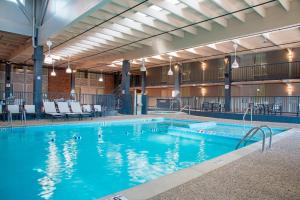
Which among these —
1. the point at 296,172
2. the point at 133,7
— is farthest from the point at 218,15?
the point at 296,172

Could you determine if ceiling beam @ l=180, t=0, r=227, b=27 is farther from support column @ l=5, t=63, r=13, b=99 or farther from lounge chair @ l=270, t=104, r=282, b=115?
support column @ l=5, t=63, r=13, b=99

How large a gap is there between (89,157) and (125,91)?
8382 mm

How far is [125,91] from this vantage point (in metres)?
12.9

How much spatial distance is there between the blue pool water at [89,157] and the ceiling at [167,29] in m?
3.60

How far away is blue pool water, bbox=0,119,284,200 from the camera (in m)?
3.12

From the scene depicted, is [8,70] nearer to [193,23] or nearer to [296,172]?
[193,23]

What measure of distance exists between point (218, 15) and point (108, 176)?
6.00m

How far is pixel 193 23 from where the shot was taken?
7820 mm

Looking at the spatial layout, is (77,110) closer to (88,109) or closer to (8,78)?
(88,109)

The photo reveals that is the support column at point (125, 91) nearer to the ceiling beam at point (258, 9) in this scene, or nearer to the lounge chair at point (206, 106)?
the lounge chair at point (206, 106)

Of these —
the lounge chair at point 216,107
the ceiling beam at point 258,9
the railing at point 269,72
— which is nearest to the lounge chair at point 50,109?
the ceiling beam at point 258,9

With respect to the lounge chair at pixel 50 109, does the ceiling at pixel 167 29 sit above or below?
above

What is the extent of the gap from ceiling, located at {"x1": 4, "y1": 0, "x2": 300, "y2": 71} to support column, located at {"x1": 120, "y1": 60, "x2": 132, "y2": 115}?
570 mm

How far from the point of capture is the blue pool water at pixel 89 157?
3117 millimetres
